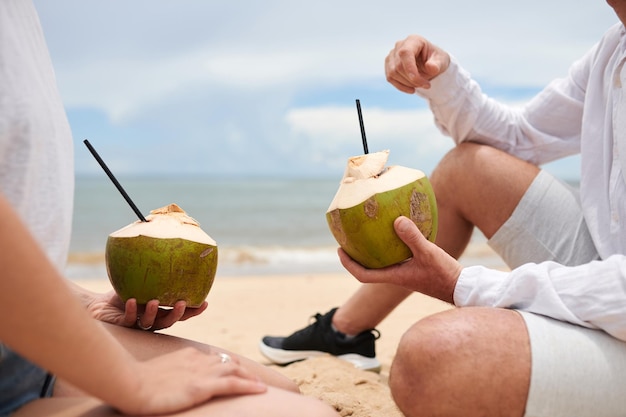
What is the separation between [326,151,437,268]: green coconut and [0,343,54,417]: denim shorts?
75cm

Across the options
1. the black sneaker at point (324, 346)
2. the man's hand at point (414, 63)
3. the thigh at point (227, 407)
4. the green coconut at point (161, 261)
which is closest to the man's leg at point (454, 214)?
the black sneaker at point (324, 346)

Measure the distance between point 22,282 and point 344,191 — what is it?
35.8 inches

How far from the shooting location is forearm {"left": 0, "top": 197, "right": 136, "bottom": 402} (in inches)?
35.6

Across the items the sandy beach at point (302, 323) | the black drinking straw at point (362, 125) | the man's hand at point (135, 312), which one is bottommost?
the sandy beach at point (302, 323)

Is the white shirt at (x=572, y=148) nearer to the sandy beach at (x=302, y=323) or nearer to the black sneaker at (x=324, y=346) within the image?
the sandy beach at (x=302, y=323)

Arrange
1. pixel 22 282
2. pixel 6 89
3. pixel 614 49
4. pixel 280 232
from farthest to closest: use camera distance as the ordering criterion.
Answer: pixel 280 232
pixel 614 49
pixel 6 89
pixel 22 282

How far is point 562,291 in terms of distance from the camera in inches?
58.2

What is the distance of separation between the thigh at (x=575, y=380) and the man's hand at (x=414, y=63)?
2.94ft

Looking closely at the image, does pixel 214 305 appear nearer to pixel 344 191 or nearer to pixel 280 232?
pixel 344 191

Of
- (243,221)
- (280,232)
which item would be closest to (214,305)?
(280,232)

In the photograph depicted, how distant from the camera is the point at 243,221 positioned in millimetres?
11438

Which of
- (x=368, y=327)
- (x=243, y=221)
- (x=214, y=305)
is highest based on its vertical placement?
(x=368, y=327)

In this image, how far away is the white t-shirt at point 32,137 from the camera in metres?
1.09

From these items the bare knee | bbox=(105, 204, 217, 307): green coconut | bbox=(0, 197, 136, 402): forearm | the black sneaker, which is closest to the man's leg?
the black sneaker
